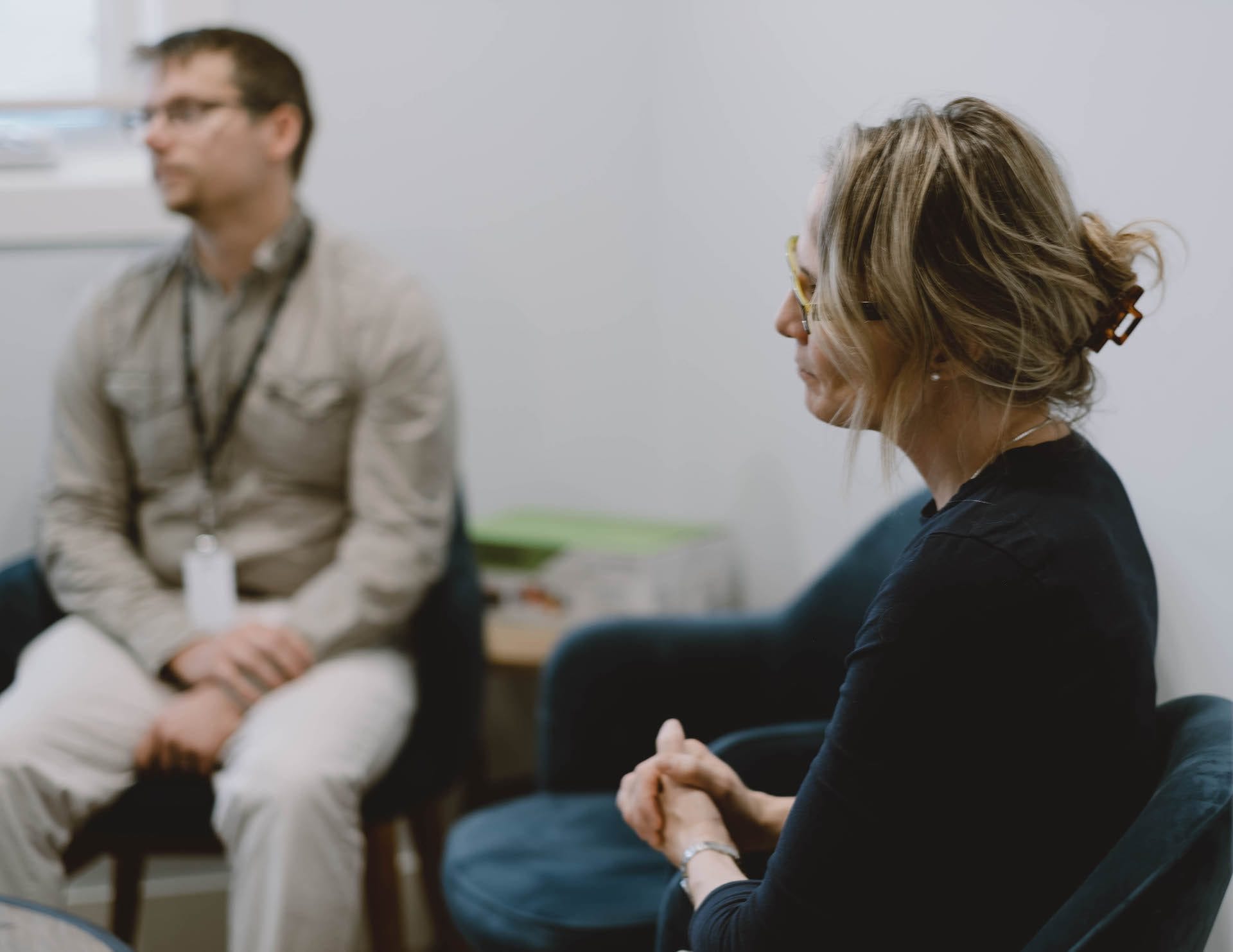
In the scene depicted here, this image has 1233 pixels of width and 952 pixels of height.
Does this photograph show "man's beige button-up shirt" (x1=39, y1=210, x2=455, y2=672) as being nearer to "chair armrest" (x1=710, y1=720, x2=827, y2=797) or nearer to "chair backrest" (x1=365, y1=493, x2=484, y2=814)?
"chair backrest" (x1=365, y1=493, x2=484, y2=814)

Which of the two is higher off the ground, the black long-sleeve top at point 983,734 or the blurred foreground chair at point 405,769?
the black long-sleeve top at point 983,734

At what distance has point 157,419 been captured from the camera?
1.92 meters

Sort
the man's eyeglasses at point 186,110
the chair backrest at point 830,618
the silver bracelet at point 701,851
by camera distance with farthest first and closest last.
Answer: the man's eyeglasses at point 186,110, the chair backrest at point 830,618, the silver bracelet at point 701,851

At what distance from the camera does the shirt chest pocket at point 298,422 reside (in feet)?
6.24

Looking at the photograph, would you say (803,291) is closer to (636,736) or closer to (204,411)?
(636,736)

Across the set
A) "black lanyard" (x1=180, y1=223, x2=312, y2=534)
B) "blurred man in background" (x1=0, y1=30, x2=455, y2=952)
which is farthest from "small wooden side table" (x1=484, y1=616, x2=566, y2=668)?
"black lanyard" (x1=180, y1=223, x2=312, y2=534)

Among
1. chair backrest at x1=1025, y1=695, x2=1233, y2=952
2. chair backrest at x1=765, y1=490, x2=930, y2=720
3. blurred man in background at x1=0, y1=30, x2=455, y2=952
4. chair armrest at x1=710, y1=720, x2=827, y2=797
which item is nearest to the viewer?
chair backrest at x1=1025, y1=695, x2=1233, y2=952

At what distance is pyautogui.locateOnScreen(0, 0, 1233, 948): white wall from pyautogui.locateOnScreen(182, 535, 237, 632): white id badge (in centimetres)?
63

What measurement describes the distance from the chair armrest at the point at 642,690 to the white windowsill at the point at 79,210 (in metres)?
1.23

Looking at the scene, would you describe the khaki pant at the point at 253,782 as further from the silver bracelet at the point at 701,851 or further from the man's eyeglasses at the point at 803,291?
the man's eyeglasses at the point at 803,291

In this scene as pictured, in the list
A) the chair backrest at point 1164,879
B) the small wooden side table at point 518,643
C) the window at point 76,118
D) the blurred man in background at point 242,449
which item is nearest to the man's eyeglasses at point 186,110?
the blurred man in background at point 242,449

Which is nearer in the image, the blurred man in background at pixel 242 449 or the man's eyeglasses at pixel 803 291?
the man's eyeglasses at pixel 803 291

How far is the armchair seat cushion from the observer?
4.39 ft

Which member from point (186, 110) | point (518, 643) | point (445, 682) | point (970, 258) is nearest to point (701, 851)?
point (970, 258)
